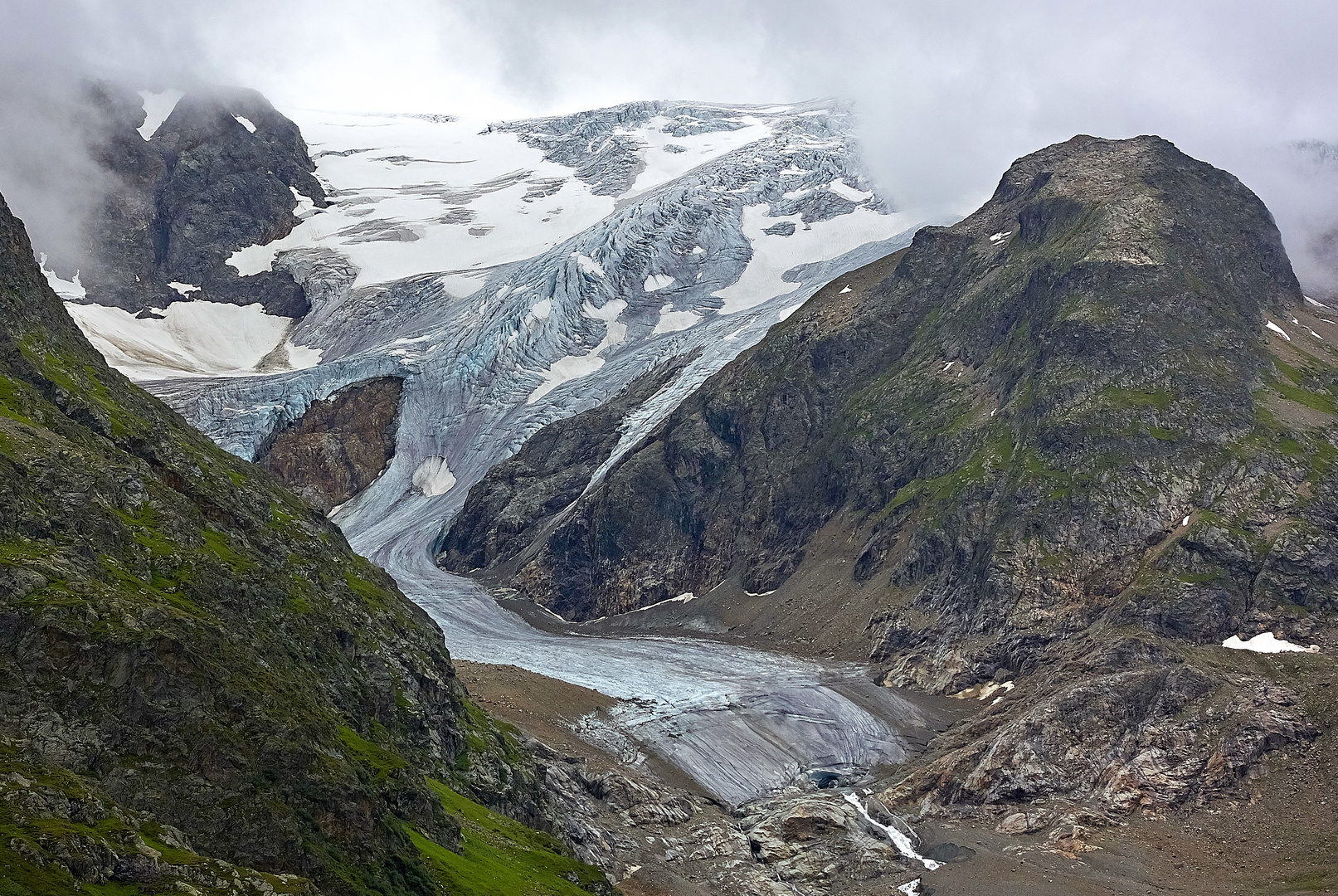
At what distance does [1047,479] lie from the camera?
126 m

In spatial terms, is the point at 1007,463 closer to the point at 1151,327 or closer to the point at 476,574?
the point at 1151,327

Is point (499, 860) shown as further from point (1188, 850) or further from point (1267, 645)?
point (1267, 645)

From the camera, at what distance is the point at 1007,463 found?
132 meters

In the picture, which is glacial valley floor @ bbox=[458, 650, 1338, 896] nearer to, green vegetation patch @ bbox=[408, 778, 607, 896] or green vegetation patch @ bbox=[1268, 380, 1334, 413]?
green vegetation patch @ bbox=[408, 778, 607, 896]

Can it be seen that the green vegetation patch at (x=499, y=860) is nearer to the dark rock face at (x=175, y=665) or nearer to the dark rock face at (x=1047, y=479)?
the dark rock face at (x=175, y=665)

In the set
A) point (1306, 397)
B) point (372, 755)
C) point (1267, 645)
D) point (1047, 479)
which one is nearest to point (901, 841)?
point (1267, 645)

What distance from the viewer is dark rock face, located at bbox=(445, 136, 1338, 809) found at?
313 feet

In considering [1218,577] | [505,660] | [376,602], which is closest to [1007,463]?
[1218,577]

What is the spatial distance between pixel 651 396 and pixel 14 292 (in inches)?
5419

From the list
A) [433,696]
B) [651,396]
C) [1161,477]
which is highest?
[651,396]

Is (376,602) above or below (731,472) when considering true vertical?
below

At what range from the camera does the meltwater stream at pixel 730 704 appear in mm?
102688

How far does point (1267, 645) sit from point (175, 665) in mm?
91071

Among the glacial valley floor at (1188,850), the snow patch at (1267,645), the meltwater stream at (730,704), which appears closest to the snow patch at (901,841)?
the glacial valley floor at (1188,850)
